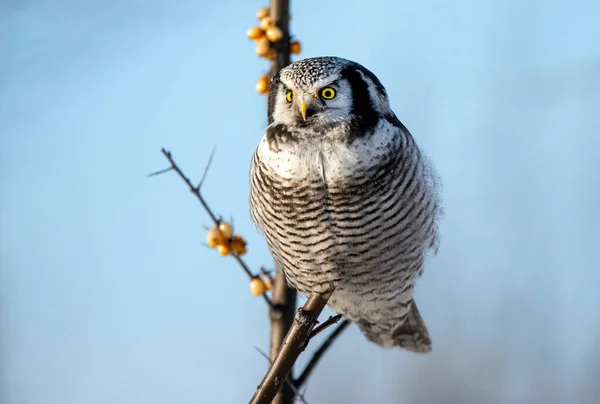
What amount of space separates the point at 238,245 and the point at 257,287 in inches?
6.6

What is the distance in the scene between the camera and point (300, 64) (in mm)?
1759

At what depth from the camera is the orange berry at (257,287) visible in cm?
214

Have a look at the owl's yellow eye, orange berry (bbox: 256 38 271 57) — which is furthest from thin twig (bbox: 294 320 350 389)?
orange berry (bbox: 256 38 271 57)

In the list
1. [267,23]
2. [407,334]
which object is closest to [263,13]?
[267,23]

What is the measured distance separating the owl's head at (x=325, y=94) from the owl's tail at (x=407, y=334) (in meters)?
0.99

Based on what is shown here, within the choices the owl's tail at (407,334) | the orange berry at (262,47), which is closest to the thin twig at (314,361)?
the owl's tail at (407,334)

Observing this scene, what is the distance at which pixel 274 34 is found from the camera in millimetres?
2135

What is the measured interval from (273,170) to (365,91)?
12.6 inches

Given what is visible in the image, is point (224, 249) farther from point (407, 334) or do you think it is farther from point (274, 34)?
point (407, 334)

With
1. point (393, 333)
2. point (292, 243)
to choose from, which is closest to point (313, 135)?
point (292, 243)

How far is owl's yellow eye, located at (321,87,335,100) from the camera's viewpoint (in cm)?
176

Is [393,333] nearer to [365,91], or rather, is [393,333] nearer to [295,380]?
[295,380]

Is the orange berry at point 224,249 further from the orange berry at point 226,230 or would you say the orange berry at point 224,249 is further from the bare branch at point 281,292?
the bare branch at point 281,292

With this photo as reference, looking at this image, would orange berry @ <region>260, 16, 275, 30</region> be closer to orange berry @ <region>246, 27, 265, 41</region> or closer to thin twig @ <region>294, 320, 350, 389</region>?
orange berry @ <region>246, 27, 265, 41</region>
